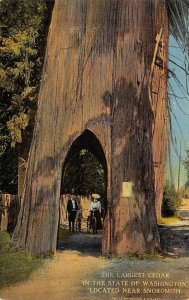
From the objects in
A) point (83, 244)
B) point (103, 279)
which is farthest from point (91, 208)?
point (103, 279)

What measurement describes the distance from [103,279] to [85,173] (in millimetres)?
18111

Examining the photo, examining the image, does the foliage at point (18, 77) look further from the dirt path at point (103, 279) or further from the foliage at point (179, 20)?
the dirt path at point (103, 279)

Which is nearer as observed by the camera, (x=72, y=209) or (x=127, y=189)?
(x=127, y=189)

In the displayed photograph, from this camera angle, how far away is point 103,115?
15195 millimetres

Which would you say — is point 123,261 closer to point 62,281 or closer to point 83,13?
point 62,281

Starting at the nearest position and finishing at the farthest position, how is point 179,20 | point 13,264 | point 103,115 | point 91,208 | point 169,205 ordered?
1. point 13,264
2. point 103,115
3. point 179,20
4. point 91,208
5. point 169,205

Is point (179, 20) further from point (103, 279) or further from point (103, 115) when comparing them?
point (103, 279)

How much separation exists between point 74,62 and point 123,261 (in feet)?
17.8

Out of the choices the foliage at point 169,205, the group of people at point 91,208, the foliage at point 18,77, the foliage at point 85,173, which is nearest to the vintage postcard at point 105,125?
the group of people at point 91,208

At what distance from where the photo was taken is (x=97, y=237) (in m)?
19.9

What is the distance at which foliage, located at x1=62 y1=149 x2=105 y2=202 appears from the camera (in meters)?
29.1

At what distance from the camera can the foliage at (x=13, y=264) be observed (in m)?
11.4

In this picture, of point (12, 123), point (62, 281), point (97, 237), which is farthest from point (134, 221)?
point (12, 123)

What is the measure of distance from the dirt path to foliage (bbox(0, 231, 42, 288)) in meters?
0.20
